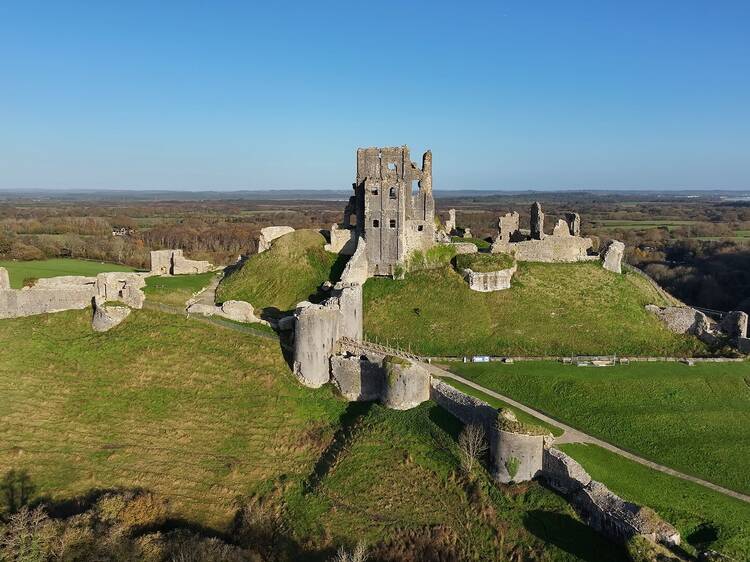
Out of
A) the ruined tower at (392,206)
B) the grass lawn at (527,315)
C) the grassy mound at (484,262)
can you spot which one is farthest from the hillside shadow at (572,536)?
the ruined tower at (392,206)

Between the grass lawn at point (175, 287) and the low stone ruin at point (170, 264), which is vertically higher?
the low stone ruin at point (170, 264)

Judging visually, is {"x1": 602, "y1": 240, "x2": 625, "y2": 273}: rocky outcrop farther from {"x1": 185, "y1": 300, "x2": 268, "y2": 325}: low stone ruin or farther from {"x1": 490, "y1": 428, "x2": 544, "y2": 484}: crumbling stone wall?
{"x1": 185, "y1": 300, "x2": 268, "y2": 325}: low stone ruin

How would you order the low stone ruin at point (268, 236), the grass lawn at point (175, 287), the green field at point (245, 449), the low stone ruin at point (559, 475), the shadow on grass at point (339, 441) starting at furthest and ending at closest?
the low stone ruin at point (268, 236)
the grass lawn at point (175, 287)
the shadow on grass at point (339, 441)
the green field at point (245, 449)
the low stone ruin at point (559, 475)

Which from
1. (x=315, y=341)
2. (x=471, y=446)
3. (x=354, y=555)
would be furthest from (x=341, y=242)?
(x=354, y=555)

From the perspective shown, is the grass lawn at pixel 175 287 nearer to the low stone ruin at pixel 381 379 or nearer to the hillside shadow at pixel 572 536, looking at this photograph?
the low stone ruin at pixel 381 379

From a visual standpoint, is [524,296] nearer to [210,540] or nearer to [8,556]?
[210,540]

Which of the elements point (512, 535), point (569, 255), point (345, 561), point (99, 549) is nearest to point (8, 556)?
point (99, 549)
